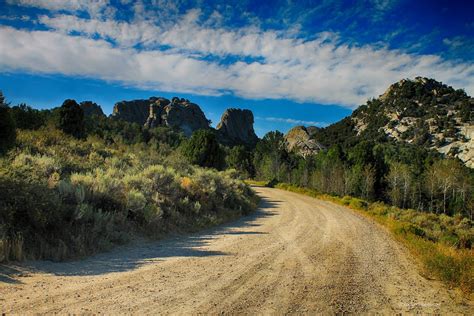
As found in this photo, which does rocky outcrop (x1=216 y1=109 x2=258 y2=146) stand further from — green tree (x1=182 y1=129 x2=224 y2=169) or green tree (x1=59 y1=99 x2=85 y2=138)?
green tree (x1=59 y1=99 x2=85 y2=138)

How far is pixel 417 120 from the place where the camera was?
336 feet

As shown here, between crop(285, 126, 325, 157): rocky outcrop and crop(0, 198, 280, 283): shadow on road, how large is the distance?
3923 inches

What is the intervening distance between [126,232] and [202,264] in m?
3.13

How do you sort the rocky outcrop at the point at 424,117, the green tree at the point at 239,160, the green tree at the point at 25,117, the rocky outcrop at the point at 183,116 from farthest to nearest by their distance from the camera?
the rocky outcrop at the point at 183,116
the rocky outcrop at the point at 424,117
the green tree at the point at 239,160
the green tree at the point at 25,117

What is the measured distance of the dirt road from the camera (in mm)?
4672

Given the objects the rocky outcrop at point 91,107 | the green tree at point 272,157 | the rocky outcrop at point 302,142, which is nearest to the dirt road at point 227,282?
the green tree at point 272,157

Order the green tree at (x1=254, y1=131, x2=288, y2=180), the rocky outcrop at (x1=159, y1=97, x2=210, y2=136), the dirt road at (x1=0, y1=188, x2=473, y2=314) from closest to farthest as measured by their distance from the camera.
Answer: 1. the dirt road at (x1=0, y1=188, x2=473, y2=314)
2. the green tree at (x1=254, y1=131, x2=288, y2=180)
3. the rocky outcrop at (x1=159, y1=97, x2=210, y2=136)

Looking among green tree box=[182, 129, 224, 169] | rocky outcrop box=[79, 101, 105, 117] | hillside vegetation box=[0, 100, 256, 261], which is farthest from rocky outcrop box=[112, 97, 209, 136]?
hillside vegetation box=[0, 100, 256, 261]

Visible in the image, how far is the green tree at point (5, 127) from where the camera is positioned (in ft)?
37.7

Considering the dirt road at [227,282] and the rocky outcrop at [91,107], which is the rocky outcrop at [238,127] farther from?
the dirt road at [227,282]

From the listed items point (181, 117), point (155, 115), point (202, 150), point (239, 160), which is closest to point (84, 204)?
point (202, 150)

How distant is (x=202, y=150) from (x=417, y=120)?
89908mm

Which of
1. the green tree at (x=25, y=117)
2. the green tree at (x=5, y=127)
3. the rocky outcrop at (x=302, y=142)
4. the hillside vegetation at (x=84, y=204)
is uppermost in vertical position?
the rocky outcrop at (x=302, y=142)

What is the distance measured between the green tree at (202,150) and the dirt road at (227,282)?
33.2 m
